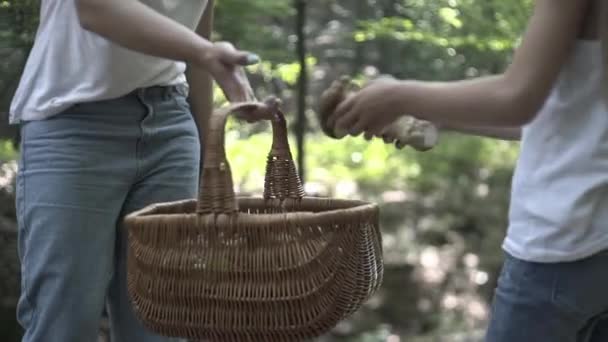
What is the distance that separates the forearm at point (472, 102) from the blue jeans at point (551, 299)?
21 centimetres

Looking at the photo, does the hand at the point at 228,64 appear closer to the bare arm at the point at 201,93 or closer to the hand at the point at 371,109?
the hand at the point at 371,109

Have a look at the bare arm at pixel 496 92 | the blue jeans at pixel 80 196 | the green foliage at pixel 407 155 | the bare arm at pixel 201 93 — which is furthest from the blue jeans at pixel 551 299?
the green foliage at pixel 407 155

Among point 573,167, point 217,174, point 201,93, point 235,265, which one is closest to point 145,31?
point 217,174

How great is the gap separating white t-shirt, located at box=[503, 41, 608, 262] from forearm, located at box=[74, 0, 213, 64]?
52 centimetres

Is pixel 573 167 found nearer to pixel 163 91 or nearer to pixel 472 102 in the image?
pixel 472 102

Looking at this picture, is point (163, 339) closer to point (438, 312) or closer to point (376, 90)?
point (376, 90)

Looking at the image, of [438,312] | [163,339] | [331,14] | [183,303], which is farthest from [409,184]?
[183,303]

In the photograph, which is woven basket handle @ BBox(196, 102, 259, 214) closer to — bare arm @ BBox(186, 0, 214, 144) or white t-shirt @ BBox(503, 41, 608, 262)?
white t-shirt @ BBox(503, 41, 608, 262)

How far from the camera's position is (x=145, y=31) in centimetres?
134

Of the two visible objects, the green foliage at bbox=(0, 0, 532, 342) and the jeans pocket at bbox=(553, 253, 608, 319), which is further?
the green foliage at bbox=(0, 0, 532, 342)

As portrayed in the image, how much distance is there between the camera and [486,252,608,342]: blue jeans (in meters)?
1.18

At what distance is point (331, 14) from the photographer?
413 centimetres

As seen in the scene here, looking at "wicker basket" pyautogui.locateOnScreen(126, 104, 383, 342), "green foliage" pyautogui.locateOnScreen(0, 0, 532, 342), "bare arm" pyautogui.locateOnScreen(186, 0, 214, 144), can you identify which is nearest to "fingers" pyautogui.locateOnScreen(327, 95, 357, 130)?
"wicker basket" pyautogui.locateOnScreen(126, 104, 383, 342)

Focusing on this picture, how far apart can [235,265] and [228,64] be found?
302 mm
